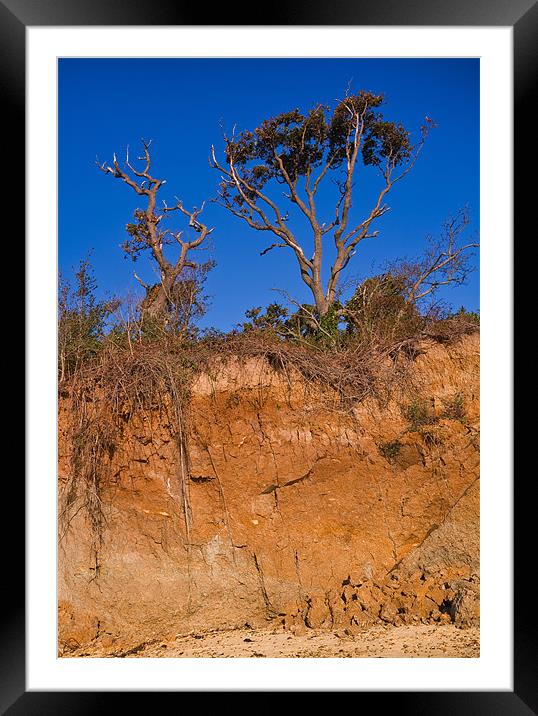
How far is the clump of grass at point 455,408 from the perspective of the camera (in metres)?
6.21

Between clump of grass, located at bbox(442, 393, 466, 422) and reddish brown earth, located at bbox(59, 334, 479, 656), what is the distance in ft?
0.19

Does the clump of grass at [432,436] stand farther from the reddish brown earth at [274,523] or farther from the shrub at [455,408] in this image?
the shrub at [455,408]

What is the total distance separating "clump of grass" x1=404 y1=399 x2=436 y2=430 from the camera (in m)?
6.15

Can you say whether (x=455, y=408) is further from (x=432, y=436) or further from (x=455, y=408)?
(x=432, y=436)

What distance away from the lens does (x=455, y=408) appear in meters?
6.23

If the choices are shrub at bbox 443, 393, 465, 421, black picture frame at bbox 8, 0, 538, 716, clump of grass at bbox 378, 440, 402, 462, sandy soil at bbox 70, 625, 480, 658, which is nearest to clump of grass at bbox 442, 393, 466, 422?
shrub at bbox 443, 393, 465, 421

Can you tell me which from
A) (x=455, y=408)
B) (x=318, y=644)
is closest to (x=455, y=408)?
(x=455, y=408)
